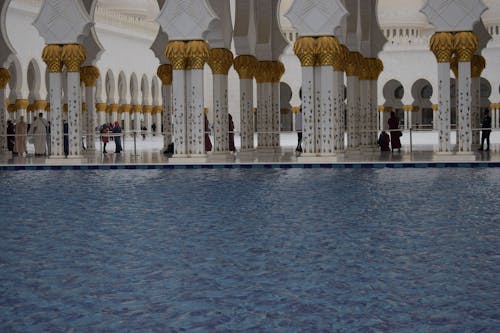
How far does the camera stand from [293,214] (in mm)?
6336

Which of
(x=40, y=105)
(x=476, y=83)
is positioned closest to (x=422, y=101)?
(x=40, y=105)

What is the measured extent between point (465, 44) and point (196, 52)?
145 inches

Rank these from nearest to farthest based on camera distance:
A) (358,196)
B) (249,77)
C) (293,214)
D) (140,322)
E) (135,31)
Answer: (140,322) → (293,214) → (358,196) → (249,77) → (135,31)

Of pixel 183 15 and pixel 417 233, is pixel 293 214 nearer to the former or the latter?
pixel 417 233

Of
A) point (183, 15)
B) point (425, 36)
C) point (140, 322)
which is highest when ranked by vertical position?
point (425, 36)

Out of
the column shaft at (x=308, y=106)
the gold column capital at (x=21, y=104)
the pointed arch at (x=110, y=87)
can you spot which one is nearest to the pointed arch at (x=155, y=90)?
the pointed arch at (x=110, y=87)

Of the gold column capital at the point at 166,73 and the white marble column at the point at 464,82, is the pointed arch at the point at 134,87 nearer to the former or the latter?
the gold column capital at the point at 166,73

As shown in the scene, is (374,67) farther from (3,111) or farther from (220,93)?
(3,111)

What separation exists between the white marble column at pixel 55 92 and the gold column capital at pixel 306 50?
11.7ft

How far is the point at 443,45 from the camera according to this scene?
11.4 metres

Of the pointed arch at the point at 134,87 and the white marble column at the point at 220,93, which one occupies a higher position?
the pointed arch at the point at 134,87

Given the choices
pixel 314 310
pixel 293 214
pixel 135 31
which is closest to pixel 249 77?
pixel 293 214

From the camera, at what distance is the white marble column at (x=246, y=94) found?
47.4 feet

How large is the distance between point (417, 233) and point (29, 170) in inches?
328
